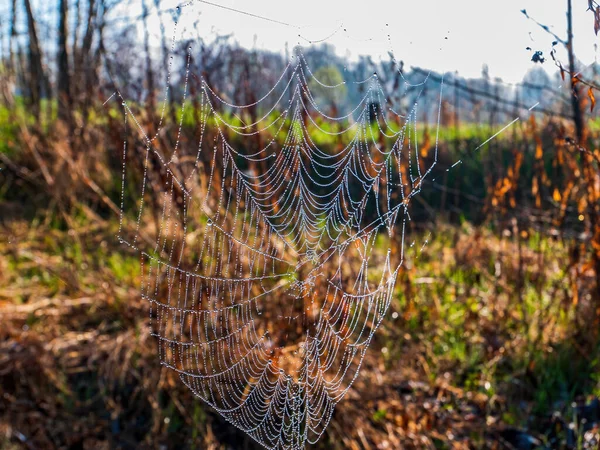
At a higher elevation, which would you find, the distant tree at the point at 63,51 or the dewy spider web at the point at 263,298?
the distant tree at the point at 63,51

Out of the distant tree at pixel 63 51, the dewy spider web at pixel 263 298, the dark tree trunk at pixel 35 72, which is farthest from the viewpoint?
the distant tree at pixel 63 51

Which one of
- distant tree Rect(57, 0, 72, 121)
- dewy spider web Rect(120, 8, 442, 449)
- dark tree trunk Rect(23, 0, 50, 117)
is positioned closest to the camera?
dewy spider web Rect(120, 8, 442, 449)

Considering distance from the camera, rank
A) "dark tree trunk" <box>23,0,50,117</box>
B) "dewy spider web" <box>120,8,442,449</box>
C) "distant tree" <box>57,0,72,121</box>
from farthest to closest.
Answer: "distant tree" <box>57,0,72,121</box> → "dark tree trunk" <box>23,0,50,117</box> → "dewy spider web" <box>120,8,442,449</box>

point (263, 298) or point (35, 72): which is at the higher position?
point (35, 72)

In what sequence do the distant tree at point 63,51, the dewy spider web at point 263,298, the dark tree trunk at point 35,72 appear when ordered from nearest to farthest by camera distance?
the dewy spider web at point 263,298 → the dark tree trunk at point 35,72 → the distant tree at point 63,51

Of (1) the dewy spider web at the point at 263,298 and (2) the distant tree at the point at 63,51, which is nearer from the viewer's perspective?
(1) the dewy spider web at the point at 263,298

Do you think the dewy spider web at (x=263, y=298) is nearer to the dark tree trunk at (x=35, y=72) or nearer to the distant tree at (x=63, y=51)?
the distant tree at (x=63, y=51)

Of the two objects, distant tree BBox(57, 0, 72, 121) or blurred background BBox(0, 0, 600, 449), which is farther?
distant tree BBox(57, 0, 72, 121)

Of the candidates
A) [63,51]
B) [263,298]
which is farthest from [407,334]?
[63,51]

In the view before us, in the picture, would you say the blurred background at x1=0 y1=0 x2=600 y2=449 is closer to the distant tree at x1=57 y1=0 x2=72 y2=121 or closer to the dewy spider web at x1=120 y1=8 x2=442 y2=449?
the dewy spider web at x1=120 y1=8 x2=442 y2=449

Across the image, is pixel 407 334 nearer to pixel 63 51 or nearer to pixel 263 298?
pixel 263 298

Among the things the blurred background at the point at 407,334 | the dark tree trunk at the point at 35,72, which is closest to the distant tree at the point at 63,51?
the dark tree trunk at the point at 35,72

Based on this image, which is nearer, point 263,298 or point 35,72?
point 263,298

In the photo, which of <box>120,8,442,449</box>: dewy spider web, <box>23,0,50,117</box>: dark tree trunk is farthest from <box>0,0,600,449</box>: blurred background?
<box>23,0,50,117</box>: dark tree trunk
